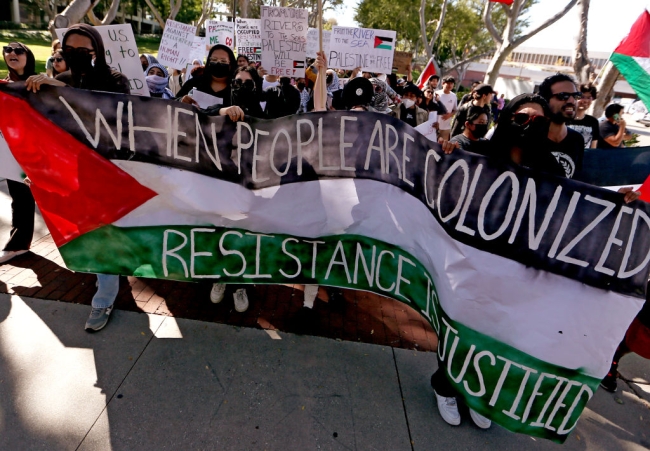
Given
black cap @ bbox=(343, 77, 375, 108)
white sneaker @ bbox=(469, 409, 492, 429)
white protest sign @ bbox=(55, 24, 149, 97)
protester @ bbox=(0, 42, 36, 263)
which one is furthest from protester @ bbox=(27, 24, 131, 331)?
white sneaker @ bbox=(469, 409, 492, 429)

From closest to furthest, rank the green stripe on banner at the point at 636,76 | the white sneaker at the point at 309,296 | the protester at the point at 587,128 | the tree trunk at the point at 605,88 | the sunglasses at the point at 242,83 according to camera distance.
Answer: the green stripe on banner at the point at 636,76, the sunglasses at the point at 242,83, the white sneaker at the point at 309,296, the protester at the point at 587,128, the tree trunk at the point at 605,88

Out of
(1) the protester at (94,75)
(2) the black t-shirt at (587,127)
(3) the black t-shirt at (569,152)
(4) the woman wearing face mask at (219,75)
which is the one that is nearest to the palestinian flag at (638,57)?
(3) the black t-shirt at (569,152)

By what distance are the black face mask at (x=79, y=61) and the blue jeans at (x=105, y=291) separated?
1431mm

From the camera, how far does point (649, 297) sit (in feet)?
9.02

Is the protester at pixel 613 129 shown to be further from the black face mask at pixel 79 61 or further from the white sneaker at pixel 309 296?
Result: the black face mask at pixel 79 61

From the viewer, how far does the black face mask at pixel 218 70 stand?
3.39m

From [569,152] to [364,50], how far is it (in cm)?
511

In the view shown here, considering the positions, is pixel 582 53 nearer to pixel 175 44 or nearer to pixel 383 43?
pixel 383 43

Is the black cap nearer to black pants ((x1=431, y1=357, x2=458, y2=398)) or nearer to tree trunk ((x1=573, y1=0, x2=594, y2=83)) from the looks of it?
black pants ((x1=431, y1=357, x2=458, y2=398))

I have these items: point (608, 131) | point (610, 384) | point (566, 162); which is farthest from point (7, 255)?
point (608, 131)

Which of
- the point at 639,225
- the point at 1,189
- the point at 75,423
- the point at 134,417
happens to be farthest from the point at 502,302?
the point at 1,189

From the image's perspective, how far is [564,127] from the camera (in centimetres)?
268

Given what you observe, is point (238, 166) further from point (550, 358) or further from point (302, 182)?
point (550, 358)

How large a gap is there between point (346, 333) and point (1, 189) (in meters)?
4.42
